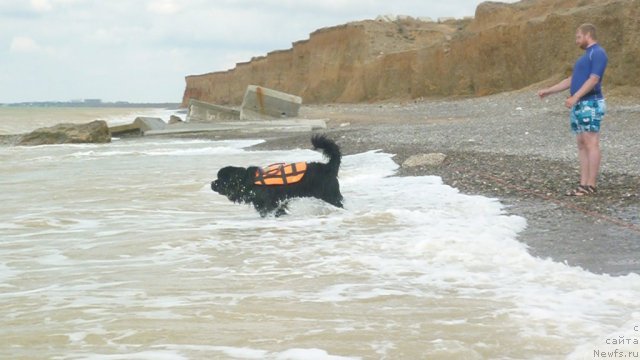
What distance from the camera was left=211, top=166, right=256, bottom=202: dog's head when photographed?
767 cm

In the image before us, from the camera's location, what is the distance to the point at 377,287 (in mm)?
4730

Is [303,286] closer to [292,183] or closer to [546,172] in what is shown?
[292,183]

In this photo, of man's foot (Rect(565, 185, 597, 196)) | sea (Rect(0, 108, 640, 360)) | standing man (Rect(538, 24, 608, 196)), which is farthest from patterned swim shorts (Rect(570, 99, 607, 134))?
sea (Rect(0, 108, 640, 360))

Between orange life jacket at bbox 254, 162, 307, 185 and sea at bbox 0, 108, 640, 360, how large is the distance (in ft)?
0.96

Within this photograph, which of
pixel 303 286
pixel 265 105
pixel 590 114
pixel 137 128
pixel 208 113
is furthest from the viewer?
pixel 208 113

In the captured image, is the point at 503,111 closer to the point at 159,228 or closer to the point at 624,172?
the point at 624,172

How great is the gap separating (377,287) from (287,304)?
65cm

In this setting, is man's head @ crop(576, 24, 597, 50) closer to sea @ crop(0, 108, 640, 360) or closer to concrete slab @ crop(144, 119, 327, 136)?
sea @ crop(0, 108, 640, 360)

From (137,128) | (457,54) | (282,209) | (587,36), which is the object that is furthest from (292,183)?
(457,54)

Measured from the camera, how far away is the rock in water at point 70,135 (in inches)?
972

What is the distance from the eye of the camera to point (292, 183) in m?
7.46

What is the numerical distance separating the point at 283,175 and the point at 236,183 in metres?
0.53

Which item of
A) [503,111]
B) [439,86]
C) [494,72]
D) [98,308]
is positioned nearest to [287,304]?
[98,308]

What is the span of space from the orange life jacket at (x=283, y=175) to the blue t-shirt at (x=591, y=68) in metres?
2.97
